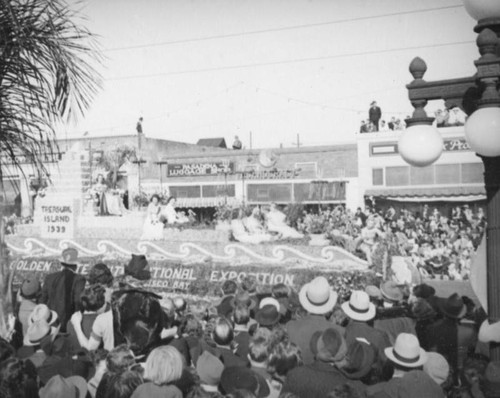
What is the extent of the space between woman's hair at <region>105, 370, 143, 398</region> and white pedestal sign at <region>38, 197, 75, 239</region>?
11.4 m

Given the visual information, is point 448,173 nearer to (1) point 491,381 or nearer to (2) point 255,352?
(2) point 255,352

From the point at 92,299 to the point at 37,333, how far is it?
45cm

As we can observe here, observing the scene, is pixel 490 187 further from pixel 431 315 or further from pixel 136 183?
pixel 136 183

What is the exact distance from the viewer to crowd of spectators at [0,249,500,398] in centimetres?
301

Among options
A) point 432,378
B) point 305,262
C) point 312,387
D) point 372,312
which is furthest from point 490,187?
point 305,262

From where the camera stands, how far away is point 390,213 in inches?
515

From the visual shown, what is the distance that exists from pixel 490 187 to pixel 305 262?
349 inches

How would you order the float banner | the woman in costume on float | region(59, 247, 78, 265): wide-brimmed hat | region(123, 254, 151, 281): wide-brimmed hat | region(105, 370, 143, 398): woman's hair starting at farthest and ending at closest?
the woman in costume on float → the float banner → region(123, 254, 151, 281): wide-brimmed hat → region(59, 247, 78, 265): wide-brimmed hat → region(105, 370, 143, 398): woman's hair

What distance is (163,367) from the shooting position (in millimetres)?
2945

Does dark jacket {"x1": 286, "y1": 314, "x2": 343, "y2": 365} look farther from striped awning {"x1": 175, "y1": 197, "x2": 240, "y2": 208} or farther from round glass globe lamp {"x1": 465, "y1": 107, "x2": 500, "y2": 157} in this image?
striped awning {"x1": 175, "y1": 197, "x2": 240, "y2": 208}

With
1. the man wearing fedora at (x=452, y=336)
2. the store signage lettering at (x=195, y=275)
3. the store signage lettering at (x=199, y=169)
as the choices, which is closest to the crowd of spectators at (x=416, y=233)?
the store signage lettering at (x=195, y=275)

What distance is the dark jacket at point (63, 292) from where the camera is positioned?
18.4ft

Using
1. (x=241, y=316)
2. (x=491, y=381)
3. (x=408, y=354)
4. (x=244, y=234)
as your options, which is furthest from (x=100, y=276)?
(x=244, y=234)

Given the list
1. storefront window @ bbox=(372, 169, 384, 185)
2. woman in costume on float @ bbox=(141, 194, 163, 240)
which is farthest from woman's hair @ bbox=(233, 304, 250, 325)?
storefront window @ bbox=(372, 169, 384, 185)
